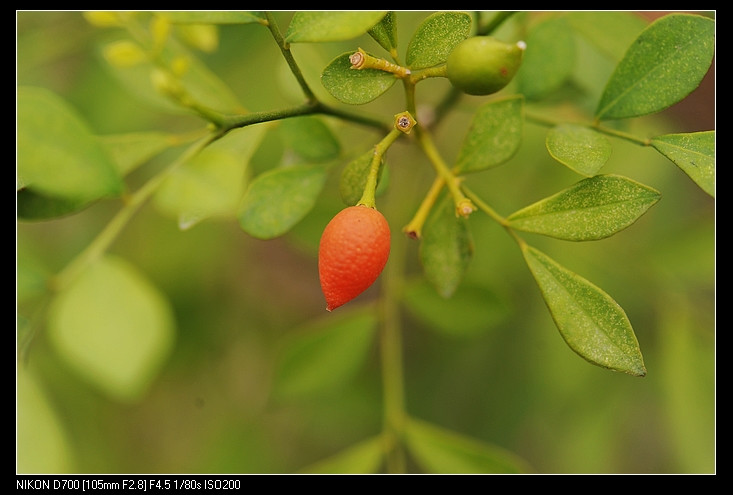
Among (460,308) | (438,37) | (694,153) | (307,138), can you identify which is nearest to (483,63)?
(438,37)

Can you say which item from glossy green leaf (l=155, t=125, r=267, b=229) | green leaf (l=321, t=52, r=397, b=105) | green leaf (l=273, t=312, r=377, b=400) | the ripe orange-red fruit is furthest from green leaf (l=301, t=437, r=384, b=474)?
green leaf (l=321, t=52, r=397, b=105)

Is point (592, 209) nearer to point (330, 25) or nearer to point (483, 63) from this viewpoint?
point (483, 63)

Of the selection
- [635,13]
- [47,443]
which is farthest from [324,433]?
[635,13]

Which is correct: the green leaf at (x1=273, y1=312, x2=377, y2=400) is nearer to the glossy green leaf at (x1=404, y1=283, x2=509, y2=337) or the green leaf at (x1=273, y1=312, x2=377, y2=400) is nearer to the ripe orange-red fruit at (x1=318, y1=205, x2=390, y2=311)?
the glossy green leaf at (x1=404, y1=283, x2=509, y2=337)

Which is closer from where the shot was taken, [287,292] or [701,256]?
[701,256]

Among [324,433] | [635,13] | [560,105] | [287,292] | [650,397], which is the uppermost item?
[635,13]

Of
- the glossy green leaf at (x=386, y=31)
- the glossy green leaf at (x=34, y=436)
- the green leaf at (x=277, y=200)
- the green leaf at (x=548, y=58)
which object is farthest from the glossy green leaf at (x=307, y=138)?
the glossy green leaf at (x=34, y=436)
